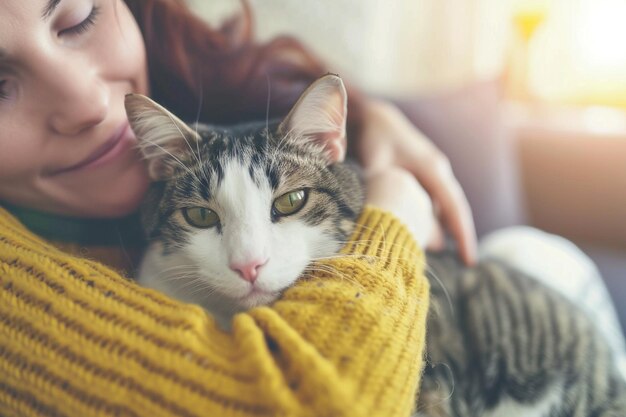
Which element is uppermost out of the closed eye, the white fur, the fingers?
the closed eye

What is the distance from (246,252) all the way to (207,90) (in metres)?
0.30

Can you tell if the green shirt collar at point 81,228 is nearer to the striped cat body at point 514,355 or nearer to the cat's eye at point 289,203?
the cat's eye at point 289,203

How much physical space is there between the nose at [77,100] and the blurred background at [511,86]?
1.76 ft

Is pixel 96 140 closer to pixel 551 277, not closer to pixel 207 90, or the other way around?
pixel 207 90

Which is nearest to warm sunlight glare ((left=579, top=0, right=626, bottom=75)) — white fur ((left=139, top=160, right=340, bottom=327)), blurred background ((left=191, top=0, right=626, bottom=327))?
blurred background ((left=191, top=0, right=626, bottom=327))

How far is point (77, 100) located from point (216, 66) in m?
0.25

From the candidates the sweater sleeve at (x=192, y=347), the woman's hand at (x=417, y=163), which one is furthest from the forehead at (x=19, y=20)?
the woman's hand at (x=417, y=163)

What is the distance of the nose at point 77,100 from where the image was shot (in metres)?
0.50

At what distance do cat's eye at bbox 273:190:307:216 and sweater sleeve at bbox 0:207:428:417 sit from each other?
97 millimetres

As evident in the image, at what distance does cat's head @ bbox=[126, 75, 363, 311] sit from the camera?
53cm

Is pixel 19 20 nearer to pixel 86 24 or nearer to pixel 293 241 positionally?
pixel 86 24

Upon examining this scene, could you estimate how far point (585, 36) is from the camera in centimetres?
192

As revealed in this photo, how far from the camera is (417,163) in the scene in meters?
0.90

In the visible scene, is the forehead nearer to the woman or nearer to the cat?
the woman
